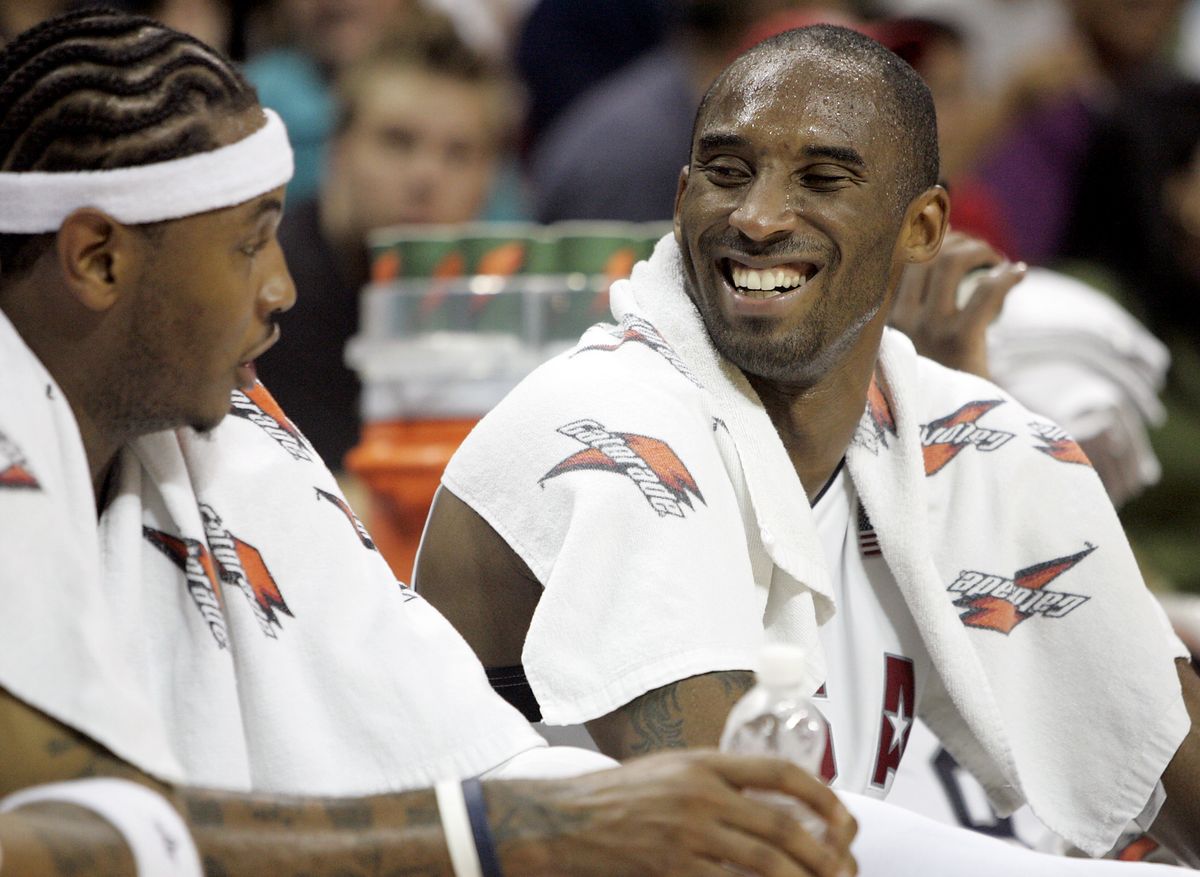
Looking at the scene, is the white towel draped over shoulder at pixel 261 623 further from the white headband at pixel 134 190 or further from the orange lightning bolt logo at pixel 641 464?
the orange lightning bolt logo at pixel 641 464

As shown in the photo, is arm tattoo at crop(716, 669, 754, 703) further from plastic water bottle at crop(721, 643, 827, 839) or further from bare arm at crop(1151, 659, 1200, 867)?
bare arm at crop(1151, 659, 1200, 867)

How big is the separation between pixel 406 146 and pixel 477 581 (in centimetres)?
240

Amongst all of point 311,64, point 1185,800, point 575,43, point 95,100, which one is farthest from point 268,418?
point 575,43

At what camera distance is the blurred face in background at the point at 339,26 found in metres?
5.57

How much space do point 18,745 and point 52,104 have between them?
63cm

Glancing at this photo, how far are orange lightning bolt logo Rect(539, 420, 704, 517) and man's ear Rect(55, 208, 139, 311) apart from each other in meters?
0.68

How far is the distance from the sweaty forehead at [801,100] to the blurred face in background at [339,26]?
314 cm

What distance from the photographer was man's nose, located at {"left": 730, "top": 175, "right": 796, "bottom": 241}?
2547mm

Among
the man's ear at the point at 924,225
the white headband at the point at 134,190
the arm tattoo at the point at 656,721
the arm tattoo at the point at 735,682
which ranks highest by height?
the white headband at the point at 134,190

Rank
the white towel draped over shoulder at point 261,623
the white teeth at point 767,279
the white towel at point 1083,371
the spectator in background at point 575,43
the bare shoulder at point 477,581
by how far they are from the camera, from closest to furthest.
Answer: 1. the white towel draped over shoulder at point 261,623
2. the bare shoulder at point 477,581
3. the white teeth at point 767,279
4. the white towel at point 1083,371
5. the spectator in background at point 575,43

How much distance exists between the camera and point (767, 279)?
259 cm

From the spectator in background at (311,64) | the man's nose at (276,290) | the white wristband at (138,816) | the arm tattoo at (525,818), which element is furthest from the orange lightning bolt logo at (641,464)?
the spectator in background at (311,64)

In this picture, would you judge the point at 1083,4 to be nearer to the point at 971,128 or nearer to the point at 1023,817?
the point at 971,128

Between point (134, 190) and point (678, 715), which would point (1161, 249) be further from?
point (134, 190)
